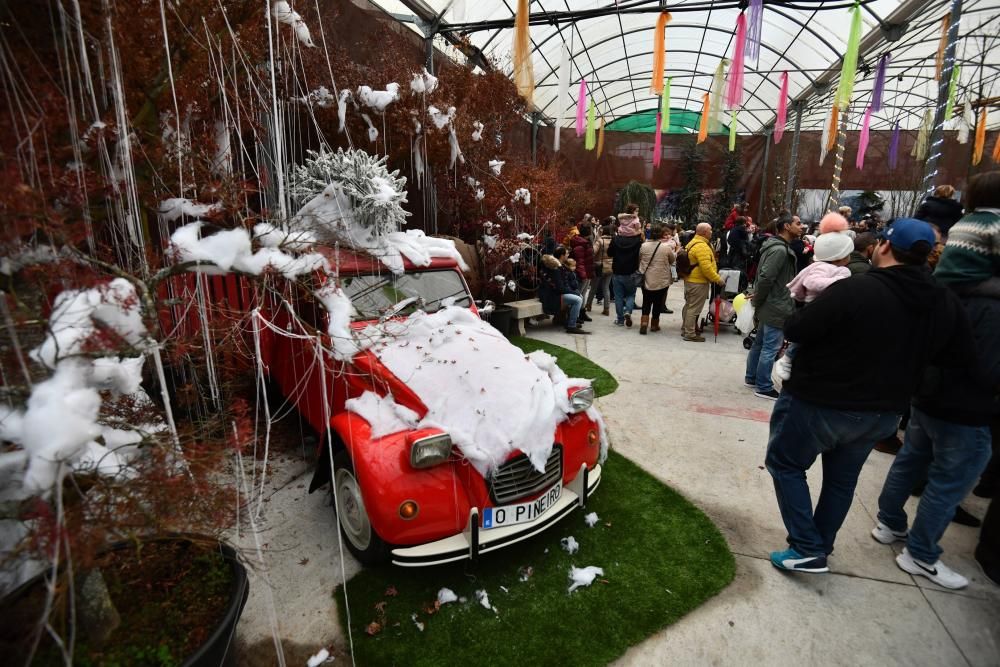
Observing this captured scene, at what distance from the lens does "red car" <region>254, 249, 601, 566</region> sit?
2.20 m

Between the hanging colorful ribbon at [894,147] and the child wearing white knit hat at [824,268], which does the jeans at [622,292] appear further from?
the hanging colorful ribbon at [894,147]

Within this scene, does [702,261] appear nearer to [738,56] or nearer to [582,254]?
[582,254]

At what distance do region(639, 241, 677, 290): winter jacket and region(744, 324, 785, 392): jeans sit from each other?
2.28 meters

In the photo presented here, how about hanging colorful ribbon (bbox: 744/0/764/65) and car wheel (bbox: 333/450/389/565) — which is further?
hanging colorful ribbon (bbox: 744/0/764/65)

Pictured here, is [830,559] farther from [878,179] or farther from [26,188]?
[878,179]

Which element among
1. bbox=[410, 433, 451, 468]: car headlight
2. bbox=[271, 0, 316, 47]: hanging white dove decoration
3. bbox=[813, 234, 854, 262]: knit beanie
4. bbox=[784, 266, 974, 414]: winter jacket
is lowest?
bbox=[410, 433, 451, 468]: car headlight

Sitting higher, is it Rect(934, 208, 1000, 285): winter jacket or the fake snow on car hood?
Rect(934, 208, 1000, 285): winter jacket

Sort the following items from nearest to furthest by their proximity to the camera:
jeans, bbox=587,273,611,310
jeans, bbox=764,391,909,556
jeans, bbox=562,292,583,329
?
jeans, bbox=764,391,909,556 < jeans, bbox=562,292,583,329 < jeans, bbox=587,273,611,310

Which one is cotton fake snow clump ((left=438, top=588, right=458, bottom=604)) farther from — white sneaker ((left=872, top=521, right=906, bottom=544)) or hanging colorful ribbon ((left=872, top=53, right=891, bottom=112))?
hanging colorful ribbon ((left=872, top=53, right=891, bottom=112))

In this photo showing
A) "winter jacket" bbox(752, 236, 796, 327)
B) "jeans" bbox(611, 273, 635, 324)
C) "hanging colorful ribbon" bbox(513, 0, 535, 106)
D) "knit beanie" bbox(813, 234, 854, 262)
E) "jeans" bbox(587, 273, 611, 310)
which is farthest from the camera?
"jeans" bbox(587, 273, 611, 310)

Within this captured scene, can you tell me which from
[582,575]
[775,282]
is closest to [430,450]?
[582,575]

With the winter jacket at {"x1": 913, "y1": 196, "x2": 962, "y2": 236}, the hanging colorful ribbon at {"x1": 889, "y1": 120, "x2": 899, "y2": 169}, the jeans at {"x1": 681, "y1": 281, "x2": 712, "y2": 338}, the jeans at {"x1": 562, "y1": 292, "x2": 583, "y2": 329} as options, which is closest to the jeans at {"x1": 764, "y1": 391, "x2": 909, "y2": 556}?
the winter jacket at {"x1": 913, "y1": 196, "x2": 962, "y2": 236}

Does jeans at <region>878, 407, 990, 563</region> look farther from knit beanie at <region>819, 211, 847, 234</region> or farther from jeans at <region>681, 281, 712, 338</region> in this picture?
jeans at <region>681, 281, 712, 338</region>

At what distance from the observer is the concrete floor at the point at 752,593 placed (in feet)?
7.02
